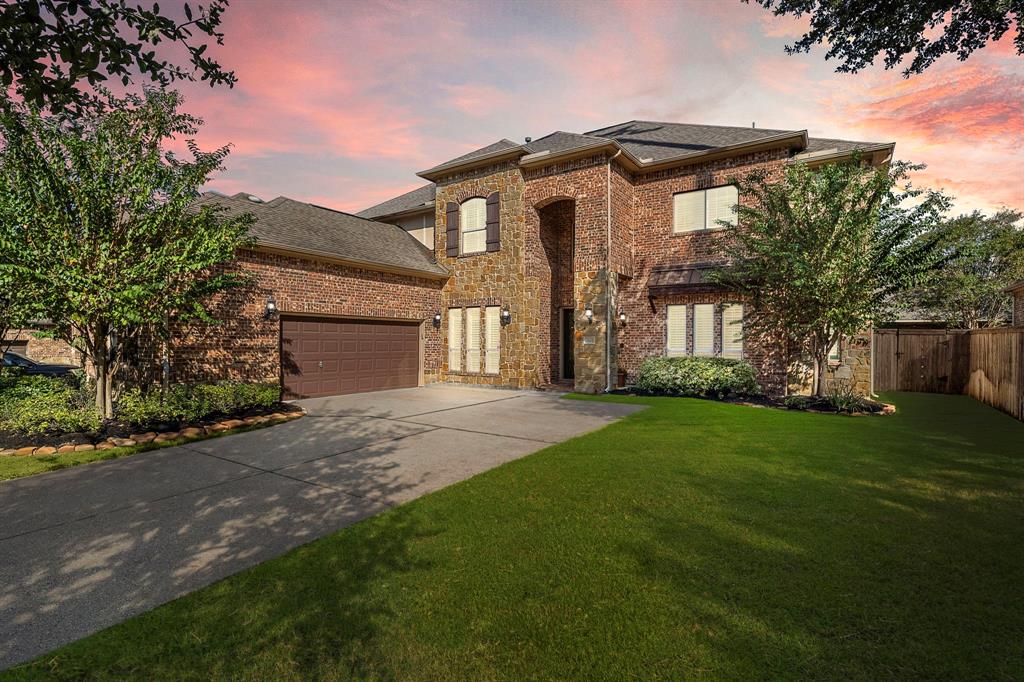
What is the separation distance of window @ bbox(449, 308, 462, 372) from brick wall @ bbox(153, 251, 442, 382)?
1914mm

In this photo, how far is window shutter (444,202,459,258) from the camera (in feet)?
53.1

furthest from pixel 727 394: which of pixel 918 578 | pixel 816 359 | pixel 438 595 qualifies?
Answer: pixel 438 595

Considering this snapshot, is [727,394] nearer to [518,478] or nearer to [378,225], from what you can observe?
[518,478]

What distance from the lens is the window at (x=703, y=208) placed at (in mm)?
13328

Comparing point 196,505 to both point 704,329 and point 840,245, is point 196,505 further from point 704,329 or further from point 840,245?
point 704,329

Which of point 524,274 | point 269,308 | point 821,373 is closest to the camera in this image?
point 821,373

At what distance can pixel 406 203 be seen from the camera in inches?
761

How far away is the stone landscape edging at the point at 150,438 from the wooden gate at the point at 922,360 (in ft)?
59.3

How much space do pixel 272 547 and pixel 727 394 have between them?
11576 mm

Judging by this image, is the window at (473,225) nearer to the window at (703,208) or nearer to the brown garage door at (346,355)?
the brown garage door at (346,355)

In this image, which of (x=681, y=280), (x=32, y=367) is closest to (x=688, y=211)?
(x=681, y=280)

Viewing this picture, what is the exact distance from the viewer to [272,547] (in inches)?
146

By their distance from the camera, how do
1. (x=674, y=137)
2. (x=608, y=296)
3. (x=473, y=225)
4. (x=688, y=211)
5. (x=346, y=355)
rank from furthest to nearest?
(x=473, y=225), (x=674, y=137), (x=688, y=211), (x=346, y=355), (x=608, y=296)

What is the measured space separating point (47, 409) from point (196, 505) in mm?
4863
